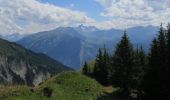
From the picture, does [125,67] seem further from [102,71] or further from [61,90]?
[102,71]

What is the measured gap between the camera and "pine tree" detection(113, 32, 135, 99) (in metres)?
58.4

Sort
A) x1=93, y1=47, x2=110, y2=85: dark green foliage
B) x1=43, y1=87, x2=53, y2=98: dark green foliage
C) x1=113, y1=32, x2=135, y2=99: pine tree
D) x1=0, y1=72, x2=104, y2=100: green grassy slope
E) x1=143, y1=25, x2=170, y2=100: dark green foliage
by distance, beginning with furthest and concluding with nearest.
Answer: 1. x1=93, y1=47, x2=110, y2=85: dark green foliage
2. x1=113, y1=32, x2=135, y2=99: pine tree
3. x1=43, y1=87, x2=53, y2=98: dark green foliage
4. x1=0, y1=72, x2=104, y2=100: green grassy slope
5. x1=143, y1=25, x2=170, y2=100: dark green foliage

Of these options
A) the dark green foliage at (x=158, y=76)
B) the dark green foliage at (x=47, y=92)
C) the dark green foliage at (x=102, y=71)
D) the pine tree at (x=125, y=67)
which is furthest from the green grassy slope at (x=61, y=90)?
the dark green foliage at (x=102, y=71)

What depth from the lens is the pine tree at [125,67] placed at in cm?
5838

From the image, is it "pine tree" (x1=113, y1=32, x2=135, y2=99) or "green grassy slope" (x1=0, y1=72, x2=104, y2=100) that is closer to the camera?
"green grassy slope" (x1=0, y1=72, x2=104, y2=100)

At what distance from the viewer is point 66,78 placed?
59.6 m

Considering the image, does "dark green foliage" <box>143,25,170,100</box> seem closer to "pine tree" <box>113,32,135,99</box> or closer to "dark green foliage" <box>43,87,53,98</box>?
"pine tree" <box>113,32,135,99</box>

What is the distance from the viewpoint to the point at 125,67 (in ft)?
196

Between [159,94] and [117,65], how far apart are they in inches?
583

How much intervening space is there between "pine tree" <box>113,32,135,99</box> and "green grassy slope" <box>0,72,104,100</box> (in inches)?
134

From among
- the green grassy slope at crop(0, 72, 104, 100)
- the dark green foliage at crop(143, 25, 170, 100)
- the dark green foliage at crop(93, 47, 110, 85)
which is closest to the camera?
the dark green foliage at crop(143, 25, 170, 100)

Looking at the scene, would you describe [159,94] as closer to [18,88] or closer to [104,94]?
[104,94]

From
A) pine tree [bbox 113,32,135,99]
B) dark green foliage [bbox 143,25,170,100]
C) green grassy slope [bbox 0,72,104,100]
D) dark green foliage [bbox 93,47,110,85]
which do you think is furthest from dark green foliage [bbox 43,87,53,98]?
dark green foliage [bbox 93,47,110,85]

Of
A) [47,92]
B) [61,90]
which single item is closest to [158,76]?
[61,90]
